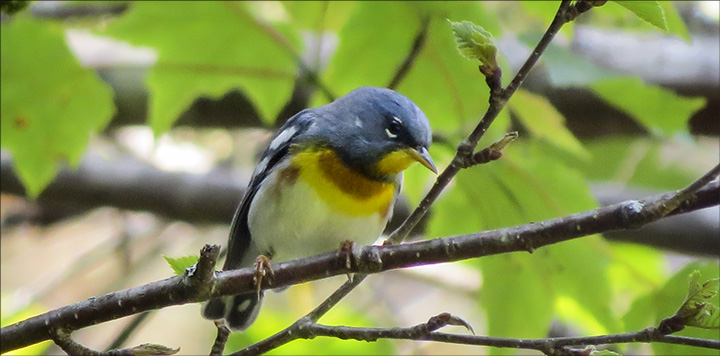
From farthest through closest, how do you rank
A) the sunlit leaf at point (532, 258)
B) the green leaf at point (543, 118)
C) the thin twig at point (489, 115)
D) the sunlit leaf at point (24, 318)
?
the sunlit leaf at point (24, 318) → the sunlit leaf at point (532, 258) → the green leaf at point (543, 118) → the thin twig at point (489, 115)

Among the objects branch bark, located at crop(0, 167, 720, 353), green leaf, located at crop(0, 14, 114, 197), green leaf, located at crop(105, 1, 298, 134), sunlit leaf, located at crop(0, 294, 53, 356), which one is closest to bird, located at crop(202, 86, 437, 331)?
green leaf, located at crop(105, 1, 298, 134)

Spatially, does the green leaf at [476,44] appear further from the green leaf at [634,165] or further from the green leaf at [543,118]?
the green leaf at [634,165]

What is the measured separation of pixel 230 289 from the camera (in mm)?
1916

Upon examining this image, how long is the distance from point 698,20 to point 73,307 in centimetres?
436

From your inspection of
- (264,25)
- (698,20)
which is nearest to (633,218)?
(264,25)

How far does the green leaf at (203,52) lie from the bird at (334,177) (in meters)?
0.25

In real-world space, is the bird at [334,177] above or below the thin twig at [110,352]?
above

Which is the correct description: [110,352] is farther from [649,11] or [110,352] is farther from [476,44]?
[649,11]

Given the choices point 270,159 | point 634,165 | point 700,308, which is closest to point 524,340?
point 700,308

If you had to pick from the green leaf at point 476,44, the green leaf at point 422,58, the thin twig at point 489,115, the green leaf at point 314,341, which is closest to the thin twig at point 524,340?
Result: the thin twig at point 489,115

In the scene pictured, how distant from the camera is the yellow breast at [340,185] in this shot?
285 centimetres

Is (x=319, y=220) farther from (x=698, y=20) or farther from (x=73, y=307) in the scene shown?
(x=698, y=20)

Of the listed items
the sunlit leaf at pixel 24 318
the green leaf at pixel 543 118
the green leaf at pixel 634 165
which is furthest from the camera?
the green leaf at pixel 634 165

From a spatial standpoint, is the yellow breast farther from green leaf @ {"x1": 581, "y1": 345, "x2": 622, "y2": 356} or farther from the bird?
green leaf @ {"x1": 581, "y1": 345, "x2": 622, "y2": 356}
